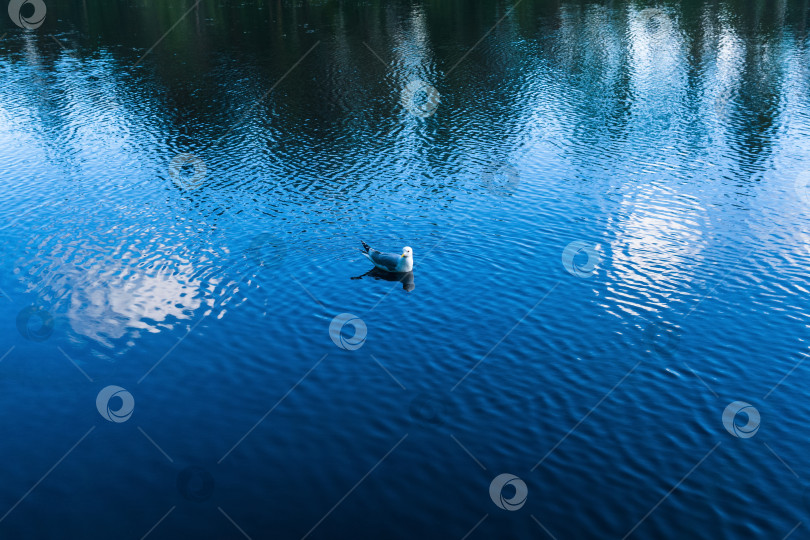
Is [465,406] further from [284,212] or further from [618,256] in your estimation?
[284,212]

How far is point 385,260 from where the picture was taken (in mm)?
43562
